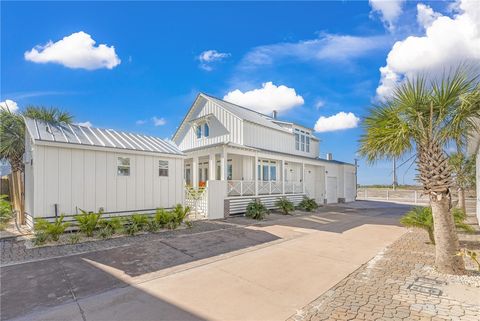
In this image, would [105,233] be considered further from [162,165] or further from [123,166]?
[162,165]

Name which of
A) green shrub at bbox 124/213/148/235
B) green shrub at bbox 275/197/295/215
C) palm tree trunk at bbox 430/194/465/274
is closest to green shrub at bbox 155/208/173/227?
green shrub at bbox 124/213/148/235

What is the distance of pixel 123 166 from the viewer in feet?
36.5

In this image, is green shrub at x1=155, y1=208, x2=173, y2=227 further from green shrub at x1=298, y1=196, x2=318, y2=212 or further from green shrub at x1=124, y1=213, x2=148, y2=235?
green shrub at x1=298, y1=196, x2=318, y2=212

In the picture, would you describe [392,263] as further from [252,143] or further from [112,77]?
[112,77]

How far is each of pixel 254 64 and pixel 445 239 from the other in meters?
14.0

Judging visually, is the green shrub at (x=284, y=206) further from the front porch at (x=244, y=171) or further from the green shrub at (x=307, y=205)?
the green shrub at (x=307, y=205)

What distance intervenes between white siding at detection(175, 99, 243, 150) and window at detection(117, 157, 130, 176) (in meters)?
8.49

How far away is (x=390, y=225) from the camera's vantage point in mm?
12500

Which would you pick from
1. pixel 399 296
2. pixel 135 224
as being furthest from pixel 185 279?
pixel 135 224

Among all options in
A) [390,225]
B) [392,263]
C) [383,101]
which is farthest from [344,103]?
[392,263]

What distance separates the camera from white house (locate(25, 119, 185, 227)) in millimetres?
9203

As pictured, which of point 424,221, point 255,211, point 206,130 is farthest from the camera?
point 206,130

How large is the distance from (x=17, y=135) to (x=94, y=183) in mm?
5376

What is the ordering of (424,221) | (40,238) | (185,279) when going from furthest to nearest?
(40,238), (424,221), (185,279)
